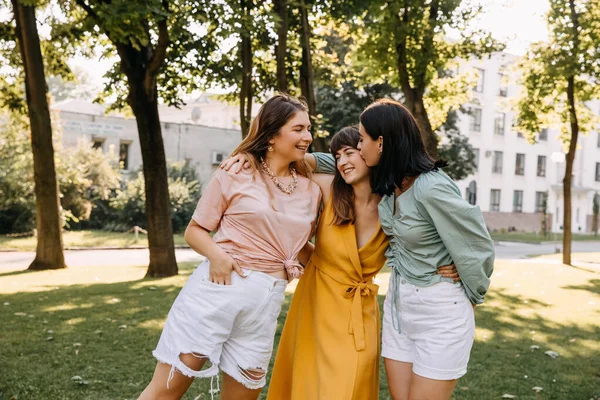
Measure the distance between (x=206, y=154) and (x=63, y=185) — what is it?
13.1 m

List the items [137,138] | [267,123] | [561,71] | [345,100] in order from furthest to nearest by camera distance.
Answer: [137,138]
[345,100]
[561,71]
[267,123]

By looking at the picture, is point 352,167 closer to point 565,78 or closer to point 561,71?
point 561,71

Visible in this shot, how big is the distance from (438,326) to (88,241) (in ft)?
84.3

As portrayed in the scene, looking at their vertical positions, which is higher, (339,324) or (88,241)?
(339,324)

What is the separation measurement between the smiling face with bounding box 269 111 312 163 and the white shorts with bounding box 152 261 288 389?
0.68m

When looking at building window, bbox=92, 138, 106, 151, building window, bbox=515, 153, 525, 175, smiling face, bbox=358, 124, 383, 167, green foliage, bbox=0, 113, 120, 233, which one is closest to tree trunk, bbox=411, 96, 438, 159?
smiling face, bbox=358, 124, 383, 167

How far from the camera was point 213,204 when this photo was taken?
3463 millimetres

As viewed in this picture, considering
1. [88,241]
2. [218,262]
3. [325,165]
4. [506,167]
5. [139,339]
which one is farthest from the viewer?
[506,167]

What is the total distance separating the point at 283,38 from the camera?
38.8 feet

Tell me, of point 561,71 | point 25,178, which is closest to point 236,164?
point 561,71

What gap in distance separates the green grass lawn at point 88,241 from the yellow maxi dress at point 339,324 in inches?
865

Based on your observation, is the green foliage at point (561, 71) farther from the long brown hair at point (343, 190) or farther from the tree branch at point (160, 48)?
the long brown hair at point (343, 190)

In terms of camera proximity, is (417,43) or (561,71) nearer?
(417,43)

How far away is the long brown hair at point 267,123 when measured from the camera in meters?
3.58
